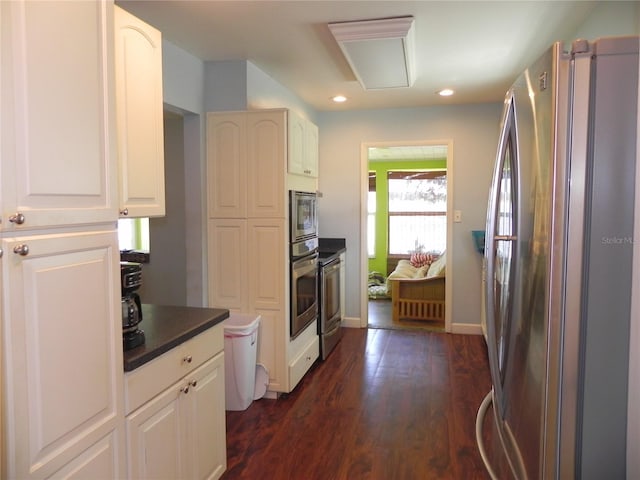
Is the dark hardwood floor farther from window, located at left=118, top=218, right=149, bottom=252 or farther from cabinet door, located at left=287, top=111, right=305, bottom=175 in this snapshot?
window, located at left=118, top=218, right=149, bottom=252

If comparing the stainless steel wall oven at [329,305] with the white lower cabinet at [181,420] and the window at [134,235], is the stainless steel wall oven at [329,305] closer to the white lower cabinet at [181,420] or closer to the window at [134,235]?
the white lower cabinet at [181,420]

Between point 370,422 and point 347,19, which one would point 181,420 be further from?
point 347,19

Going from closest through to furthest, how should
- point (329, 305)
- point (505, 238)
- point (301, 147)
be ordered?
point (505, 238) → point (301, 147) → point (329, 305)

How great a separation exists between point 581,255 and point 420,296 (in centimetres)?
454

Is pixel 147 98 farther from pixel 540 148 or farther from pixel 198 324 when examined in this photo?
pixel 540 148

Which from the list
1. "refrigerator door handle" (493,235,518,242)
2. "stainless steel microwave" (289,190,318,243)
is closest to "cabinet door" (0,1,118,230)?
"refrigerator door handle" (493,235,518,242)

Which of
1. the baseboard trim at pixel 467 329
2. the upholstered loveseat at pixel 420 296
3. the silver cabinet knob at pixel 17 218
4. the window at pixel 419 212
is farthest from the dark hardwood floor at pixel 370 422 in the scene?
the window at pixel 419 212

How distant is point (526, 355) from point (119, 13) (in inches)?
69.4

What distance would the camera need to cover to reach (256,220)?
10.8 ft

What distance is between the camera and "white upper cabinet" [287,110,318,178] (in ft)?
10.8

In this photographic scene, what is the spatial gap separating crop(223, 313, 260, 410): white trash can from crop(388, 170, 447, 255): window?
5.57 meters

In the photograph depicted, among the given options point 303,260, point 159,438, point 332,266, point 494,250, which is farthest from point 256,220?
point 494,250

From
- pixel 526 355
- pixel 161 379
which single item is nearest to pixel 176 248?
pixel 161 379

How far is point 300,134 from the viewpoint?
11.5ft
